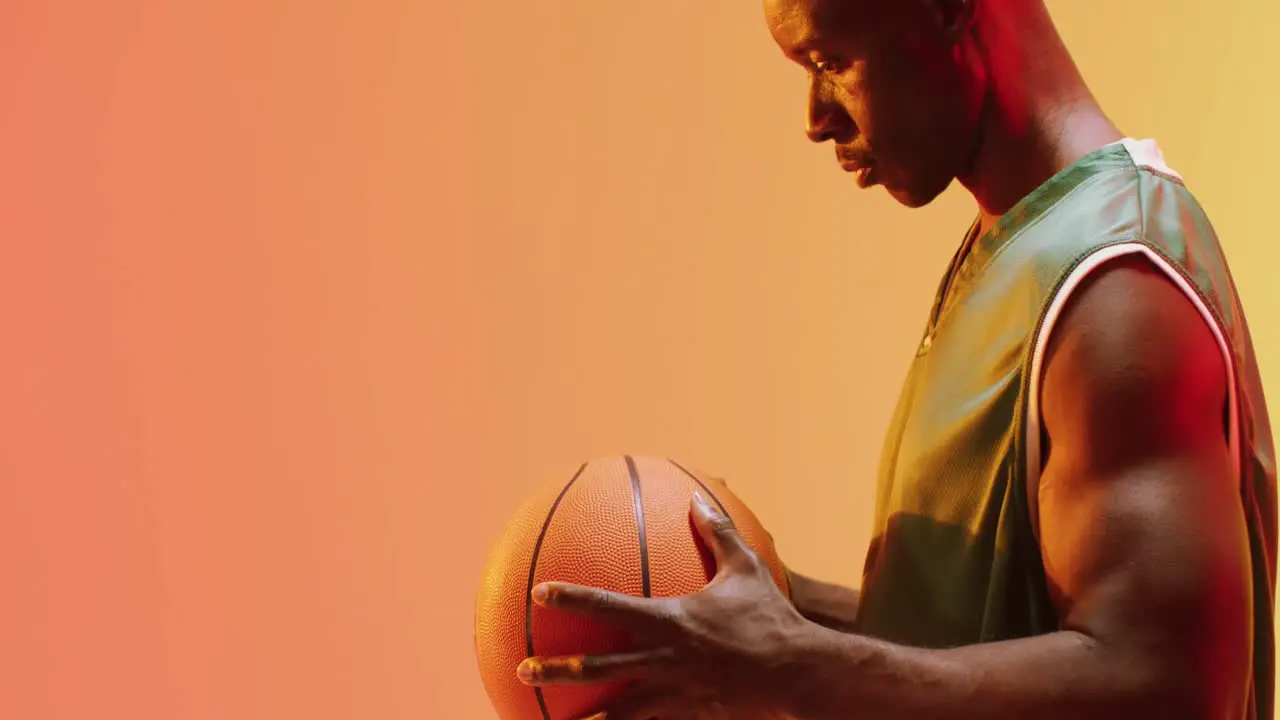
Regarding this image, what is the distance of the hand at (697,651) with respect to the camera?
0.97 meters

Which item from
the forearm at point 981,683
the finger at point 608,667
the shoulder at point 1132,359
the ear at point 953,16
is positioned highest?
the ear at point 953,16

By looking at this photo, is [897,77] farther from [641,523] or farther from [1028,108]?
[641,523]

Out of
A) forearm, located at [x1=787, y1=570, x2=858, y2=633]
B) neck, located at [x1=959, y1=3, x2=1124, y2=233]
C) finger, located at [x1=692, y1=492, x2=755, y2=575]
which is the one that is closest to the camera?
finger, located at [x1=692, y1=492, x2=755, y2=575]

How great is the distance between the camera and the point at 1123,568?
3.12 feet

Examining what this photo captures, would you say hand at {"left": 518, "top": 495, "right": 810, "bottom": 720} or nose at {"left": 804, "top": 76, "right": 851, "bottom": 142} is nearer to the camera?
hand at {"left": 518, "top": 495, "right": 810, "bottom": 720}

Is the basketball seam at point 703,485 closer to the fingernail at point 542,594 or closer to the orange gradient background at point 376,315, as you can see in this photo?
the fingernail at point 542,594

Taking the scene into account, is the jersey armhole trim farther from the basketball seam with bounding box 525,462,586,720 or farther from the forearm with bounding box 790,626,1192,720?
the basketball seam with bounding box 525,462,586,720

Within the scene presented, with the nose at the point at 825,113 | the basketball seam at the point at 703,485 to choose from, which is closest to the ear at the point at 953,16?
the nose at the point at 825,113

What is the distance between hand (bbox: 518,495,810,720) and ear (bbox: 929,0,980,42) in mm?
511

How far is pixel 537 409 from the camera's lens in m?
2.68

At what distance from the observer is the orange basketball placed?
111 centimetres

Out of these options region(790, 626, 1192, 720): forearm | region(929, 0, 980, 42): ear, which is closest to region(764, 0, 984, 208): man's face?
region(929, 0, 980, 42): ear

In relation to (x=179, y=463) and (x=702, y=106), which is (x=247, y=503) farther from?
(x=702, y=106)

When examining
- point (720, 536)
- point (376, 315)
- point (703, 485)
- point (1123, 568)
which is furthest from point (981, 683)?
point (376, 315)
